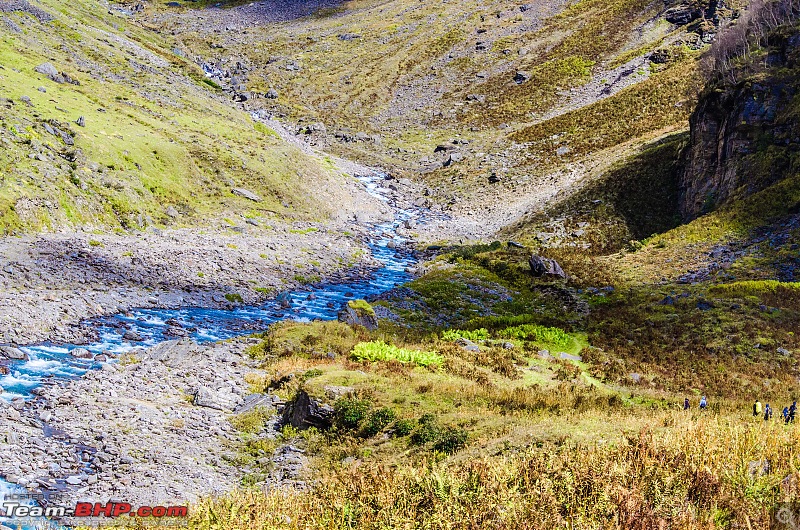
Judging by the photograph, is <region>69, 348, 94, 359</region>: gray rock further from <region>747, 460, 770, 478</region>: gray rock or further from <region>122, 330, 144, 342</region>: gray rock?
<region>747, 460, 770, 478</region>: gray rock

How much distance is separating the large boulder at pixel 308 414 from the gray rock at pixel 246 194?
31235 millimetres

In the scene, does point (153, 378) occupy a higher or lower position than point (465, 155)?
lower

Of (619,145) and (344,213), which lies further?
(619,145)

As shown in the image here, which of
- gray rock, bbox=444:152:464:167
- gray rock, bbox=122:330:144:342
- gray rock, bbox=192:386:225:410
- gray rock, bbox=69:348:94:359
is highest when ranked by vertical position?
gray rock, bbox=444:152:464:167

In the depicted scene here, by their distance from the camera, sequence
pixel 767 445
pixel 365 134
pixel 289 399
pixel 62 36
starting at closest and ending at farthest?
pixel 767 445
pixel 289 399
pixel 62 36
pixel 365 134

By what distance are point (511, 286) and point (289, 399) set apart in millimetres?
21144

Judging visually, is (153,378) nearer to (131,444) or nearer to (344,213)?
(131,444)

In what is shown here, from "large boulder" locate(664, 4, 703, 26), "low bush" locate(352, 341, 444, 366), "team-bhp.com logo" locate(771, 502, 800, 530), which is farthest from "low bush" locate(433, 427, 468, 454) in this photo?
"large boulder" locate(664, 4, 703, 26)

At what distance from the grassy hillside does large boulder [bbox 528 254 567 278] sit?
2001 cm

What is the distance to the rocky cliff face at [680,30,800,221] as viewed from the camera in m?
36.5

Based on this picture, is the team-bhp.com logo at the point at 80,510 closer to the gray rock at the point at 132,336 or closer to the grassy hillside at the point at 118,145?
the gray rock at the point at 132,336

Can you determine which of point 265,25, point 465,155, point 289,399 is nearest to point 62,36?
point 465,155

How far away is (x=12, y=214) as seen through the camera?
A: 28719 mm

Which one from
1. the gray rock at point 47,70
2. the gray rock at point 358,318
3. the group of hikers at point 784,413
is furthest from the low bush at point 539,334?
the gray rock at point 47,70
